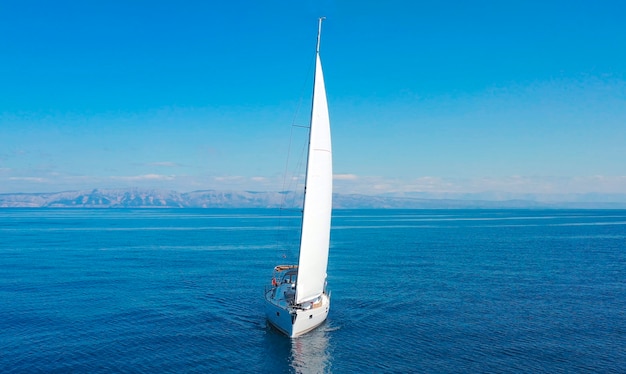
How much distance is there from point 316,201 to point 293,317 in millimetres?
11633

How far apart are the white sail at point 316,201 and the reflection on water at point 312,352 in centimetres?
380

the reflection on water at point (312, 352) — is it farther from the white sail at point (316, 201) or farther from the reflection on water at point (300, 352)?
the white sail at point (316, 201)

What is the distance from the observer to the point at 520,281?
73.6 meters

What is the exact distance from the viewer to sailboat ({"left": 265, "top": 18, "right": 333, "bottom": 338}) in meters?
44.4

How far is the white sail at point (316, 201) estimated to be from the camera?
4441 cm

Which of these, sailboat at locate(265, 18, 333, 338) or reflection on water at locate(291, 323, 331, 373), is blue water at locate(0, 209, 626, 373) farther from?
sailboat at locate(265, 18, 333, 338)

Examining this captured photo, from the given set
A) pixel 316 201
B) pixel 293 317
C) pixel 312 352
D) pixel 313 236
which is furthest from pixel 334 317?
pixel 316 201

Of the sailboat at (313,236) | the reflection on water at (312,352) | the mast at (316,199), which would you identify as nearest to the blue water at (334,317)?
the reflection on water at (312,352)

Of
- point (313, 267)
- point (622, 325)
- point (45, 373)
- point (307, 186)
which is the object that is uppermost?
point (307, 186)

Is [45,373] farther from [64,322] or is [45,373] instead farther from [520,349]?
[520,349]

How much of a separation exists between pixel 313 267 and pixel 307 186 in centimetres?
902

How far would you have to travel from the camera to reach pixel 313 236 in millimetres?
46562

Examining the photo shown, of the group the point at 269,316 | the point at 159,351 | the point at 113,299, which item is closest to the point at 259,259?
the point at 113,299

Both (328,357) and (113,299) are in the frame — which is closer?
(328,357)
